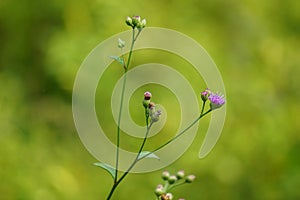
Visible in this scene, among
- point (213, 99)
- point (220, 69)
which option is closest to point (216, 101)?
point (213, 99)

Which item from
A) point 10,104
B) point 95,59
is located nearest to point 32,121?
point 10,104

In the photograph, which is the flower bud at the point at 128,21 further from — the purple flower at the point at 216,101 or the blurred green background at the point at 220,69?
the blurred green background at the point at 220,69

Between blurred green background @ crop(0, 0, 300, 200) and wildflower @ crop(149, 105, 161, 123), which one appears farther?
blurred green background @ crop(0, 0, 300, 200)

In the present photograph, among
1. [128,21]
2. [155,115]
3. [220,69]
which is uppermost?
[220,69]

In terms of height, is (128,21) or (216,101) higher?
(128,21)

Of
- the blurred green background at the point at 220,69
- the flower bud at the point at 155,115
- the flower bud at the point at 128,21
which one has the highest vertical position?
the blurred green background at the point at 220,69

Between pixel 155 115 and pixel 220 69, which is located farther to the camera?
pixel 220 69

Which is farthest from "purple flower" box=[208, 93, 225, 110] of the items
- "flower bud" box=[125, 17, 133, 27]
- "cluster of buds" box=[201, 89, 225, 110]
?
"flower bud" box=[125, 17, 133, 27]

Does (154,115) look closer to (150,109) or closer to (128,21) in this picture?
(150,109)

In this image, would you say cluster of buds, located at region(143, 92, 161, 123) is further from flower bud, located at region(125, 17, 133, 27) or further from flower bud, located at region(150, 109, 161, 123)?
flower bud, located at region(125, 17, 133, 27)

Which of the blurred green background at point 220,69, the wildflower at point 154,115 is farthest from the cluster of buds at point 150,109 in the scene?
the blurred green background at point 220,69
